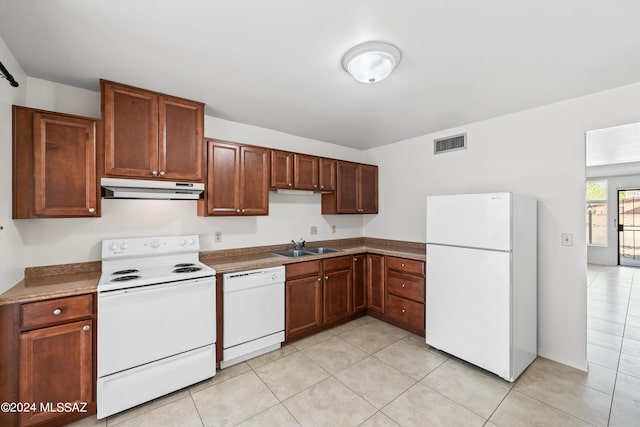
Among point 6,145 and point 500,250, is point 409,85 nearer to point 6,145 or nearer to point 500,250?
point 500,250

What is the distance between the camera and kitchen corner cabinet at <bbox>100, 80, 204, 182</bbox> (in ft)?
7.08

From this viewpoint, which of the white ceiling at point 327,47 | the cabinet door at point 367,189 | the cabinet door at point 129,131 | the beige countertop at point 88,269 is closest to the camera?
the white ceiling at point 327,47

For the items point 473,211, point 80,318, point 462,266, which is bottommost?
point 80,318

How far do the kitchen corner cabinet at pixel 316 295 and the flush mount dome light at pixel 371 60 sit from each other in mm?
1966

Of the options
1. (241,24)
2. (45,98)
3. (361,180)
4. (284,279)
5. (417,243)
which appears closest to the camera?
(241,24)

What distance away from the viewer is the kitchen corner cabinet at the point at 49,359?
5.43 ft

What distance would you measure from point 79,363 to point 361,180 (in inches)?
138

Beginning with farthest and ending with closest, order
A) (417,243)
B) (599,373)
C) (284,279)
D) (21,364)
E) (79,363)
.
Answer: (417,243)
(284,279)
(599,373)
(79,363)
(21,364)

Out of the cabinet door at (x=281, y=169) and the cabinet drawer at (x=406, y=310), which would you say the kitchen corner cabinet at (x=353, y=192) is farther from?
the cabinet drawer at (x=406, y=310)

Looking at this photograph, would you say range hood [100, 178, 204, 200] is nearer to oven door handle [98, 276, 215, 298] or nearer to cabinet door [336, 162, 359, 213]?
oven door handle [98, 276, 215, 298]

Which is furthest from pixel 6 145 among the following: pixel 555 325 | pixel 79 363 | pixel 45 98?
pixel 555 325

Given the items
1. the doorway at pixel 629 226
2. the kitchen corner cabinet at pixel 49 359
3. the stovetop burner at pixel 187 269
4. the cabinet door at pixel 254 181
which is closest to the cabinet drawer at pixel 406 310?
the cabinet door at pixel 254 181

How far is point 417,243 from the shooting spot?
12.4ft

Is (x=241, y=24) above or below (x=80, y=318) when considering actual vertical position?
above
